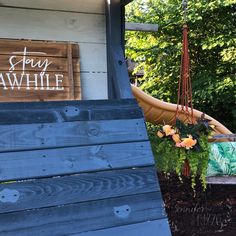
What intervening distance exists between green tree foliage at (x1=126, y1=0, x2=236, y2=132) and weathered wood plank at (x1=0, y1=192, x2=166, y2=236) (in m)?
6.13

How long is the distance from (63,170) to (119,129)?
46cm

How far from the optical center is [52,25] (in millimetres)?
2957

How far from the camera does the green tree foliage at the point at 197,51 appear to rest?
817cm

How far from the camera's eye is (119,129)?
248 centimetres

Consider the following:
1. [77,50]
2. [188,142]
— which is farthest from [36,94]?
[188,142]

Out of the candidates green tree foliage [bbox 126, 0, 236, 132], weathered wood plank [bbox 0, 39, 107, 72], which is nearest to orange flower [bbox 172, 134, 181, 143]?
weathered wood plank [bbox 0, 39, 107, 72]

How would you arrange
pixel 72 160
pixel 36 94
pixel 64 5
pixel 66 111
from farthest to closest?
pixel 64 5, pixel 36 94, pixel 66 111, pixel 72 160

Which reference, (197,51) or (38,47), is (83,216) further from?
(197,51)

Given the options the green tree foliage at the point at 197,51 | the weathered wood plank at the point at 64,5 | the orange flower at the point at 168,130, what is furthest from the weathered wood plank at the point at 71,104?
the green tree foliage at the point at 197,51

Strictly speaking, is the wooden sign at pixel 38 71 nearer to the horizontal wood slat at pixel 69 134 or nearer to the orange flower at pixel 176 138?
the horizontal wood slat at pixel 69 134

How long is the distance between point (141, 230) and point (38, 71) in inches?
53.4

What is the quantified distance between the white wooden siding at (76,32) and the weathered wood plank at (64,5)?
0.03 metres

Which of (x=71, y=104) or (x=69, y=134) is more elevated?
(x=71, y=104)

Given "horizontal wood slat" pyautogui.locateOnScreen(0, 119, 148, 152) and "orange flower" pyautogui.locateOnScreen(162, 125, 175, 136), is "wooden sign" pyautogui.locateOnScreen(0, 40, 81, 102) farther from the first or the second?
"orange flower" pyautogui.locateOnScreen(162, 125, 175, 136)
